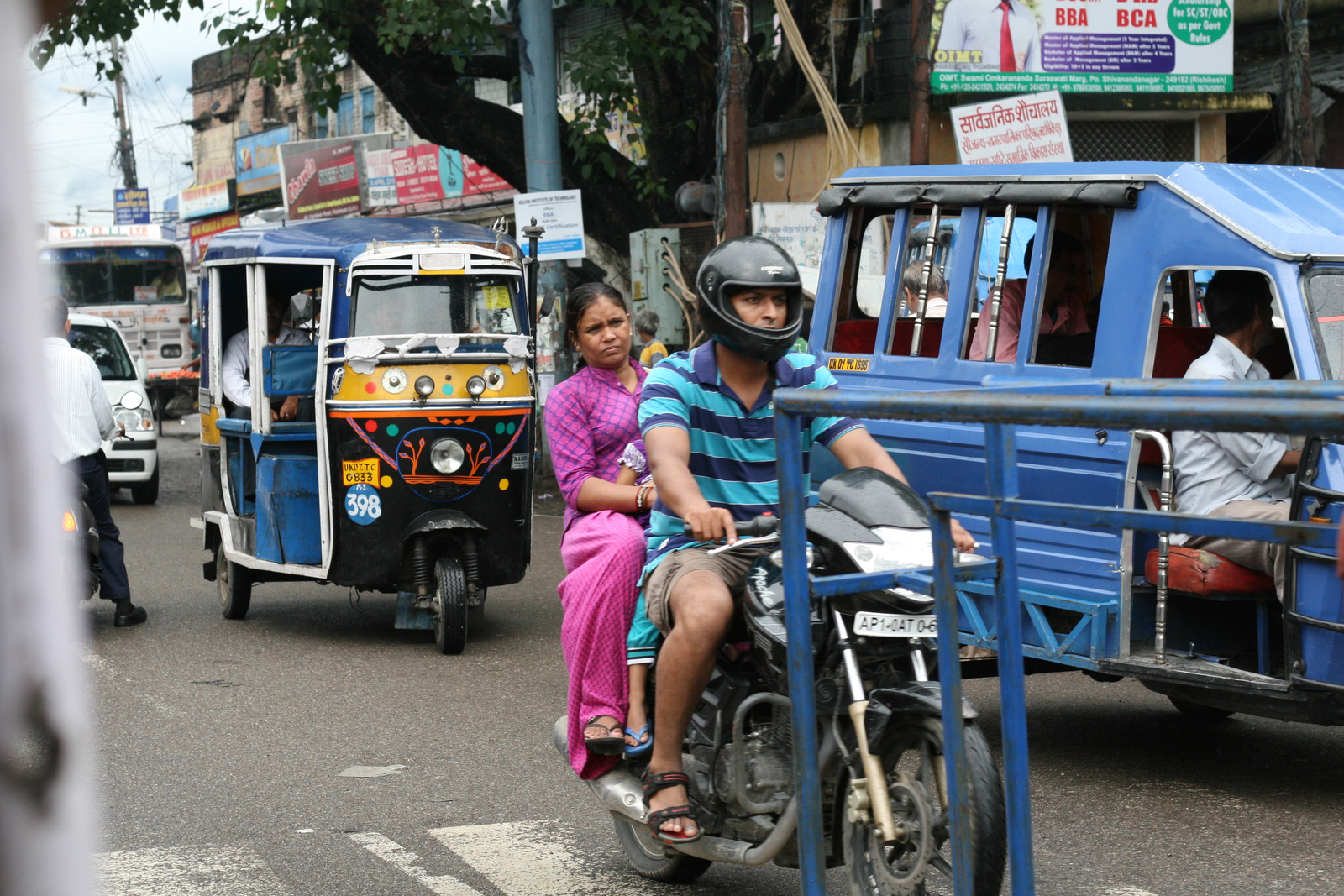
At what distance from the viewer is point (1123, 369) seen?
5.68 m

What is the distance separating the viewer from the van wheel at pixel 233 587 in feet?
29.4

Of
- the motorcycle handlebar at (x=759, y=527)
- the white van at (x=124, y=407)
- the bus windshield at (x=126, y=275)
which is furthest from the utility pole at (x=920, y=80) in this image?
the bus windshield at (x=126, y=275)

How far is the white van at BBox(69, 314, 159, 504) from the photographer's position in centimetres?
1518

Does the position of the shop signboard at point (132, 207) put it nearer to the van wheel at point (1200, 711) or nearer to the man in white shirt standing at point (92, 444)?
the man in white shirt standing at point (92, 444)

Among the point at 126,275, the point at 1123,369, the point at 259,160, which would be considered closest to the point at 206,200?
the point at 259,160

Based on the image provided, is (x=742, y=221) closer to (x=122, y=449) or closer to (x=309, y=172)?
(x=122, y=449)

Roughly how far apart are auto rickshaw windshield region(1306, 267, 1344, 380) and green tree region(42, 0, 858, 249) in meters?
9.56

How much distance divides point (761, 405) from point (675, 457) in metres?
0.34

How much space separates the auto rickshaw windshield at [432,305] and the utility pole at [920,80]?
5201mm

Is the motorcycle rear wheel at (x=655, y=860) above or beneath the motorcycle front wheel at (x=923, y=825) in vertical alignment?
beneath

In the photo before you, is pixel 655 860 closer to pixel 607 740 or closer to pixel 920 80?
pixel 607 740

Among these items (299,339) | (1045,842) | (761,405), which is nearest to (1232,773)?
(1045,842)

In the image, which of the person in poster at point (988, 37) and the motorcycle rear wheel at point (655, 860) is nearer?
the motorcycle rear wheel at point (655, 860)

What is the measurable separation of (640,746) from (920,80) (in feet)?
31.9
